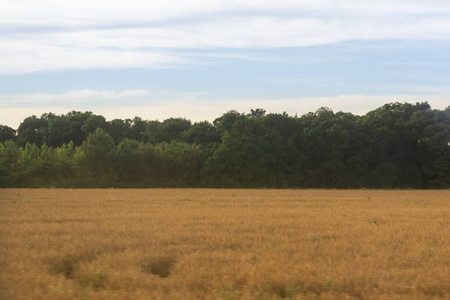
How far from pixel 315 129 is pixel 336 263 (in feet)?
204

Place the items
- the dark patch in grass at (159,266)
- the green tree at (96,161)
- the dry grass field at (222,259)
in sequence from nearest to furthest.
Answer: the dry grass field at (222,259)
the dark patch in grass at (159,266)
the green tree at (96,161)

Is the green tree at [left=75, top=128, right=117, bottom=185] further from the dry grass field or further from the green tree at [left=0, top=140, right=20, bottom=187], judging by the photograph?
the dry grass field

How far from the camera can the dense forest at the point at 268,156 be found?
66625 mm

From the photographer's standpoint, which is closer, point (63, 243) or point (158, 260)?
point (158, 260)

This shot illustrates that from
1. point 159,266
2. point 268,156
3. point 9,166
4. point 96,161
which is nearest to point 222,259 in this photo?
point 159,266

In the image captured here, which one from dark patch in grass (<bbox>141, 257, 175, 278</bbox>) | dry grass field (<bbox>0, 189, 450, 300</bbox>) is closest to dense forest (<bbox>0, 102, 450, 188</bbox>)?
dry grass field (<bbox>0, 189, 450, 300</bbox>)

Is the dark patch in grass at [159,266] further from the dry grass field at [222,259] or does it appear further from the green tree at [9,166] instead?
the green tree at [9,166]

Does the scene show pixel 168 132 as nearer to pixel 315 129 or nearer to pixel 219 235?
pixel 315 129

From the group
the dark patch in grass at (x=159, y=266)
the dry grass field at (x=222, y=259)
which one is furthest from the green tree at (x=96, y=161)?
the dark patch in grass at (x=159, y=266)

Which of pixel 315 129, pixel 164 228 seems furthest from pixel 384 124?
pixel 164 228

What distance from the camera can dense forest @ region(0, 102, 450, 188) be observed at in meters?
66.6

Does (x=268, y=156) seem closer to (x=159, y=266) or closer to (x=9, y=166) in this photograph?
(x=9, y=166)

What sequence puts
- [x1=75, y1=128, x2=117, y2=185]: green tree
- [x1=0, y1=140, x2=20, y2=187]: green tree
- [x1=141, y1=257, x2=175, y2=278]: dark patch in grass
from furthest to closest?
[x1=75, y1=128, x2=117, y2=185]: green tree, [x1=0, y1=140, x2=20, y2=187]: green tree, [x1=141, y1=257, x2=175, y2=278]: dark patch in grass

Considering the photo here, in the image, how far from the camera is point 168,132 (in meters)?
84.4
